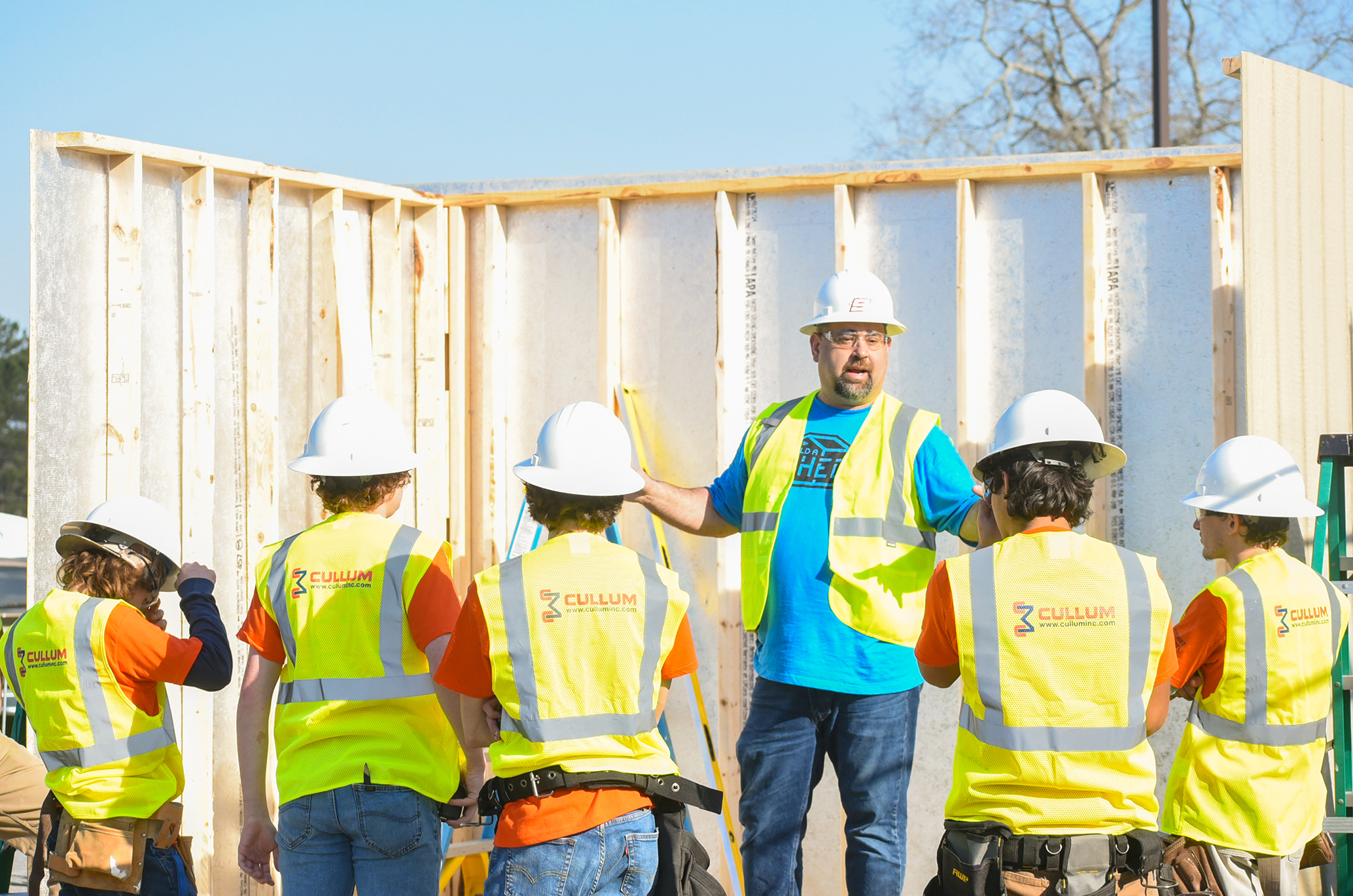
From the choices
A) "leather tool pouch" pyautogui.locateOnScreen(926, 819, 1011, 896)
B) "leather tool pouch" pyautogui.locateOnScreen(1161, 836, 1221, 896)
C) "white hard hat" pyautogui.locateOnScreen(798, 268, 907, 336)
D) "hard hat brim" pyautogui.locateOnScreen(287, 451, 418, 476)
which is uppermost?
"white hard hat" pyautogui.locateOnScreen(798, 268, 907, 336)

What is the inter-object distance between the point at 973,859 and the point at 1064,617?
533 mm

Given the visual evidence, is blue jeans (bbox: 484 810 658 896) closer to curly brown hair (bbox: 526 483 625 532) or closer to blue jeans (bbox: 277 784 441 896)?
blue jeans (bbox: 277 784 441 896)

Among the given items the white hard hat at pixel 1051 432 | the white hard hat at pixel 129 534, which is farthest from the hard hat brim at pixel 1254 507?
the white hard hat at pixel 129 534

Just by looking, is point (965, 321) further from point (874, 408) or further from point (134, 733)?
point (134, 733)

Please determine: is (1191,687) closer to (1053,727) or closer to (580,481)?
(1053,727)

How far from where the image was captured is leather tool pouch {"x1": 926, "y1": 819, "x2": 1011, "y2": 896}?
104 inches

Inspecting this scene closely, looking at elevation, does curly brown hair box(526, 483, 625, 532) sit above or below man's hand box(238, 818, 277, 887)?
above

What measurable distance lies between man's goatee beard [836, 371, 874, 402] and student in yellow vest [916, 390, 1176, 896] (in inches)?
51.5

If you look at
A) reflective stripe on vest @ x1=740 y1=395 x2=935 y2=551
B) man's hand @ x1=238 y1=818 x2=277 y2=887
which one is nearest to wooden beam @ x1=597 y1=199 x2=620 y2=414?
reflective stripe on vest @ x1=740 y1=395 x2=935 y2=551

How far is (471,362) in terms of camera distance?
5.80m

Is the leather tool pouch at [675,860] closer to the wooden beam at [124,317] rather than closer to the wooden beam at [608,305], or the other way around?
the wooden beam at [124,317]

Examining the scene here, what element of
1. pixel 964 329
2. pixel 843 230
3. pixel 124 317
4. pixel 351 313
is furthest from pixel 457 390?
pixel 964 329

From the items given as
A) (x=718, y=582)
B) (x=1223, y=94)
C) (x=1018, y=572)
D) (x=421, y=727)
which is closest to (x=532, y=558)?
(x=421, y=727)

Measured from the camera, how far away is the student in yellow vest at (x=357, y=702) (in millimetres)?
2938
